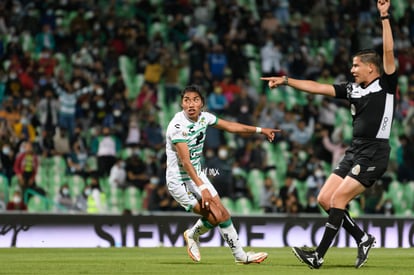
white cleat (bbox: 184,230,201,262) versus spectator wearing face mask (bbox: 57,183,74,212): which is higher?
white cleat (bbox: 184,230,201,262)

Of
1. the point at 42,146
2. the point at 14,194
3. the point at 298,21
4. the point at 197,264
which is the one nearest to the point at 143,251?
the point at 197,264

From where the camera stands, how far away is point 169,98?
23250mm

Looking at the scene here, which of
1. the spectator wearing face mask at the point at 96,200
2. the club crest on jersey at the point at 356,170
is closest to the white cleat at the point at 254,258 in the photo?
the club crest on jersey at the point at 356,170

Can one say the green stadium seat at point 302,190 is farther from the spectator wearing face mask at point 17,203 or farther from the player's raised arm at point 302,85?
the player's raised arm at point 302,85

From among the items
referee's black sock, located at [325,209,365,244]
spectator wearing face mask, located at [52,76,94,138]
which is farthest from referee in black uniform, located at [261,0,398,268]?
spectator wearing face mask, located at [52,76,94,138]

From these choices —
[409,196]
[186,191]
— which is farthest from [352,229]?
Answer: [409,196]

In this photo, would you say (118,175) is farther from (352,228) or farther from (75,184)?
(352,228)

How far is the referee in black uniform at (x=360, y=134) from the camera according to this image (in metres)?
10.6

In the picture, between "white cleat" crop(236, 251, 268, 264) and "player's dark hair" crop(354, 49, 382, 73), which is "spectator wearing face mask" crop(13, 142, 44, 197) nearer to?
"white cleat" crop(236, 251, 268, 264)

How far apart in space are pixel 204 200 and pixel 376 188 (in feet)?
33.6

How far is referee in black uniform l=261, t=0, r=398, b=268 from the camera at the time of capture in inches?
419

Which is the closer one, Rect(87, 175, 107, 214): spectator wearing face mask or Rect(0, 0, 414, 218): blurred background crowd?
Rect(87, 175, 107, 214): spectator wearing face mask

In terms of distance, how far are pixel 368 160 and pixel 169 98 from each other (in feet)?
42.1

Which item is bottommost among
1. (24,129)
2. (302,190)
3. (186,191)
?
(302,190)
